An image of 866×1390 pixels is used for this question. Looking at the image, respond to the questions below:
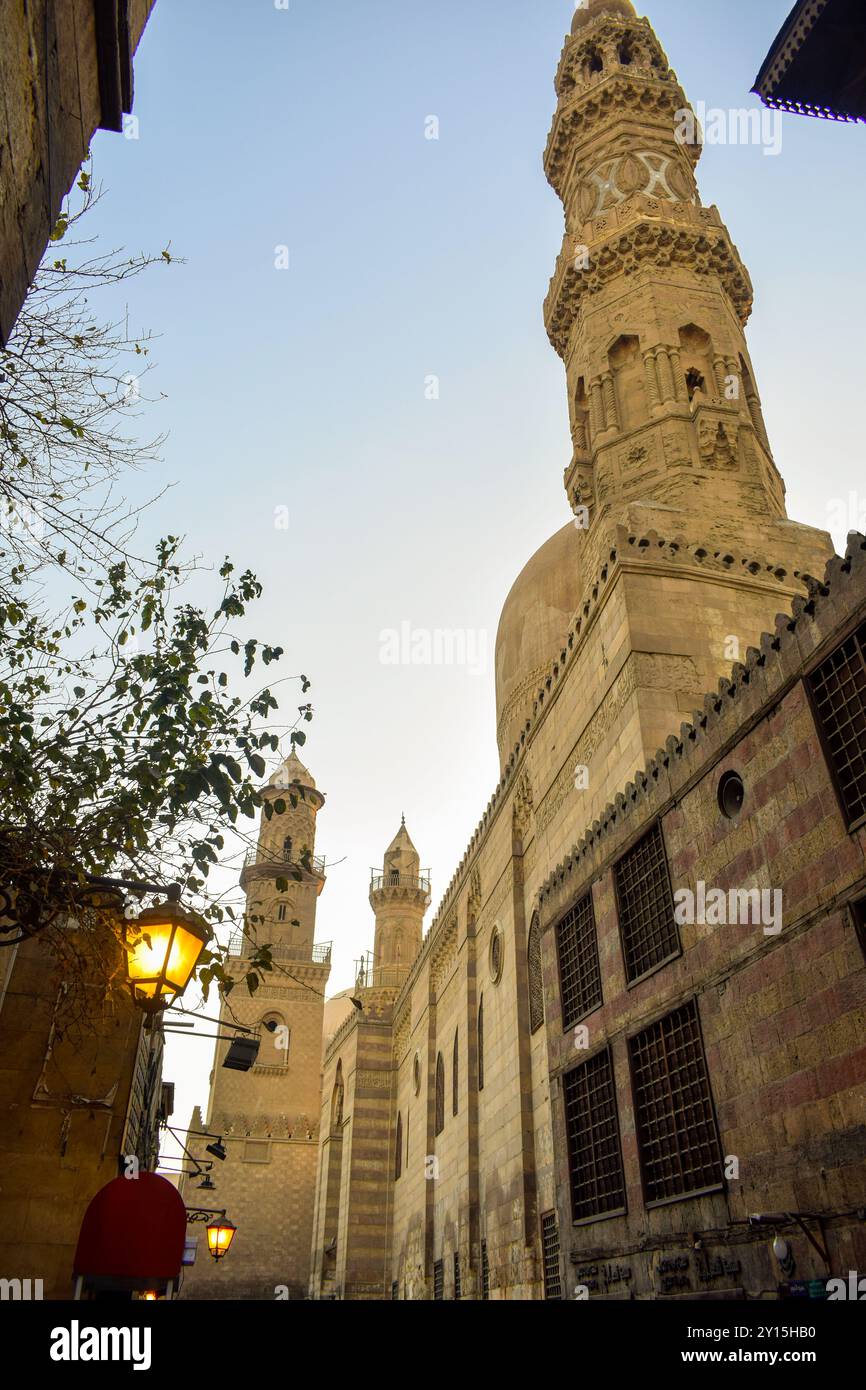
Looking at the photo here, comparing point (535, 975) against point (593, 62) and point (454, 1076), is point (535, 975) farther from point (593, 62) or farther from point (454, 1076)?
point (593, 62)

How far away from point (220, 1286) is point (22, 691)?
1322 inches

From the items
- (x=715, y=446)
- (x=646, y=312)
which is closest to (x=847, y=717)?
(x=715, y=446)

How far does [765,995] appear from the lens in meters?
7.86

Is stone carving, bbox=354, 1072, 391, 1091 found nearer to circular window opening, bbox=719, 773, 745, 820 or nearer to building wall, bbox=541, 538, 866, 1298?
building wall, bbox=541, 538, 866, 1298

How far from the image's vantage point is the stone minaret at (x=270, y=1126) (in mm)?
33156

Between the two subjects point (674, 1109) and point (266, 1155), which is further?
point (266, 1155)

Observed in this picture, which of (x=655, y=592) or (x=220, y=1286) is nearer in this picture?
(x=655, y=592)

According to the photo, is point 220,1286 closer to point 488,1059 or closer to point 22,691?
point 488,1059

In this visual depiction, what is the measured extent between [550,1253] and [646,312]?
20066 mm

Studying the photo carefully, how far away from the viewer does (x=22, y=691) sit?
6.55 m

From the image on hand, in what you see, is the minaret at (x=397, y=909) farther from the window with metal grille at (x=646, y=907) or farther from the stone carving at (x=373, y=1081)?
the window with metal grille at (x=646, y=907)

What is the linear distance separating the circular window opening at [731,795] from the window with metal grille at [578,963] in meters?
3.03

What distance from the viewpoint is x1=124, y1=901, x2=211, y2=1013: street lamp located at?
5.21 meters
